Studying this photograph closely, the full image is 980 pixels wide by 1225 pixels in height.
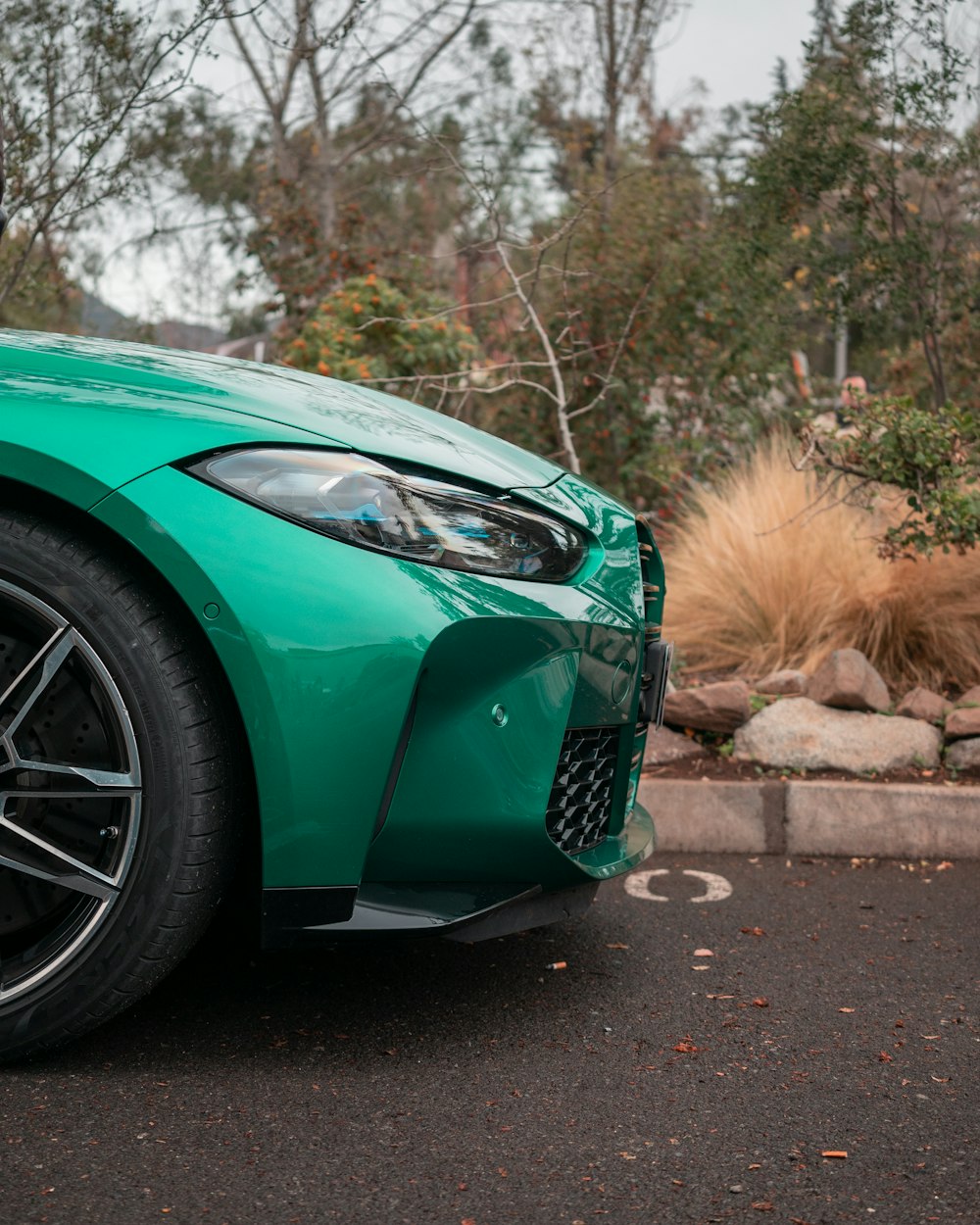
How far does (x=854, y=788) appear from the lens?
155 inches

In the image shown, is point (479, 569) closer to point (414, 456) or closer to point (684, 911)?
point (414, 456)

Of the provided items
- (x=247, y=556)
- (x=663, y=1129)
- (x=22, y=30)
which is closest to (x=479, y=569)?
(x=247, y=556)

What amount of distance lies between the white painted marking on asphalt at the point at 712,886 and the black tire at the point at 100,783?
1.71 metres

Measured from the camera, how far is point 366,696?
6.49ft

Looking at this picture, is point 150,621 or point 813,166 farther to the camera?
point 813,166

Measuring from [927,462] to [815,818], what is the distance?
54.3 inches

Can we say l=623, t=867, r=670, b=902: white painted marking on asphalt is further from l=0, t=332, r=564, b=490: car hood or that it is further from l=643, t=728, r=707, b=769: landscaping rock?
l=0, t=332, r=564, b=490: car hood

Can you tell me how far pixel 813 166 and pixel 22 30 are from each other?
149 inches

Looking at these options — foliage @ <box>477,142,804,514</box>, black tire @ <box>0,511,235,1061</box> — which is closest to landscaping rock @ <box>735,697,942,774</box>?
black tire @ <box>0,511,235,1061</box>

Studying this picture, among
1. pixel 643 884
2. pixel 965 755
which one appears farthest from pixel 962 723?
pixel 643 884

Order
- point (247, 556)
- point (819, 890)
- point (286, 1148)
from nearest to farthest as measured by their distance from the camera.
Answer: point (286, 1148)
point (247, 556)
point (819, 890)

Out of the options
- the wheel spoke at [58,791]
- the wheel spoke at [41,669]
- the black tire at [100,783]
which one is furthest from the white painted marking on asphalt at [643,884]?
the wheel spoke at [41,669]

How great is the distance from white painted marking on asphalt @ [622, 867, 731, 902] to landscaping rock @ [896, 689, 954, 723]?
127cm

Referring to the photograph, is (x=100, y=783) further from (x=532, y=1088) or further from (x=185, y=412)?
(x=532, y=1088)
